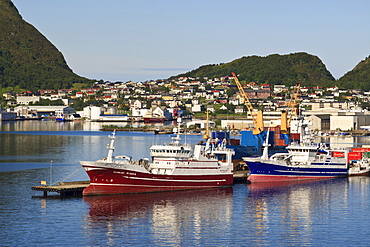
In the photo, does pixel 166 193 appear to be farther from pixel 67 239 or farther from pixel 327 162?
pixel 327 162

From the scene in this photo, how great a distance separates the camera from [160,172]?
53.2 meters

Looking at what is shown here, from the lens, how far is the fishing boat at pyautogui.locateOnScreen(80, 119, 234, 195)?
5069cm

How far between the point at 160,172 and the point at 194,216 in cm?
905

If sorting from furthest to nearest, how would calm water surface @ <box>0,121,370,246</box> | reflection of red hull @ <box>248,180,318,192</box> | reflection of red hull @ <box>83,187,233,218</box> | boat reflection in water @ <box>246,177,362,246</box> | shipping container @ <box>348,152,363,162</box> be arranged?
shipping container @ <box>348,152,363,162</box>, reflection of red hull @ <box>248,180,318,192</box>, reflection of red hull @ <box>83,187,233,218</box>, boat reflection in water @ <box>246,177,362,246</box>, calm water surface @ <box>0,121,370,246</box>

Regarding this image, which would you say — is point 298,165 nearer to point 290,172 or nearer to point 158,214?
point 290,172

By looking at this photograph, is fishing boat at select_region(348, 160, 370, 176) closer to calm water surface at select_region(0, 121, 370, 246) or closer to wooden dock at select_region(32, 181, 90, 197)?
calm water surface at select_region(0, 121, 370, 246)

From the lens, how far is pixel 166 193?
173ft

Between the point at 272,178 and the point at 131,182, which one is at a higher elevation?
the point at 131,182

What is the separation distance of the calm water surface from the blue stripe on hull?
1.91 metres

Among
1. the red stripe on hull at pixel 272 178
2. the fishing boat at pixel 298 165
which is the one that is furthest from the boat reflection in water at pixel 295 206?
the fishing boat at pixel 298 165

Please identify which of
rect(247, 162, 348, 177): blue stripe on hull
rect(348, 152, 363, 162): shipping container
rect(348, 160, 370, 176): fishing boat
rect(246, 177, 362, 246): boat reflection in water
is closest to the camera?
rect(246, 177, 362, 246): boat reflection in water

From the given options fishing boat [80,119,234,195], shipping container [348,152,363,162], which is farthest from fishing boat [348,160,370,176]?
fishing boat [80,119,234,195]

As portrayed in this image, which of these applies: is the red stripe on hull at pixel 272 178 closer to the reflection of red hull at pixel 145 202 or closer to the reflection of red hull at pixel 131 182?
the reflection of red hull at pixel 145 202

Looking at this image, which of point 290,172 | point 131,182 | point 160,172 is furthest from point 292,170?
point 131,182
